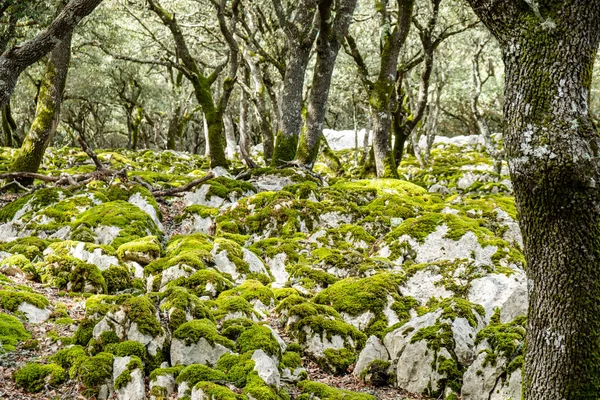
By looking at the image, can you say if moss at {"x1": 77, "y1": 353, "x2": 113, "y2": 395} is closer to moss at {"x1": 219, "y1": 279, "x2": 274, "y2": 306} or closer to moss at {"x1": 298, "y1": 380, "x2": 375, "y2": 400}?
moss at {"x1": 298, "y1": 380, "x2": 375, "y2": 400}

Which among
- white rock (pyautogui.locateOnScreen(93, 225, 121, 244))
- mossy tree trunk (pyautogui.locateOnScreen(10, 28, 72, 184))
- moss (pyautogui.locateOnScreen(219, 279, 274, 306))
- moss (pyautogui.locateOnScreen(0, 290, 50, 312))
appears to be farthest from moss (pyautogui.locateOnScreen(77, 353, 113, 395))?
mossy tree trunk (pyautogui.locateOnScreen(10, 28, 72, 184))

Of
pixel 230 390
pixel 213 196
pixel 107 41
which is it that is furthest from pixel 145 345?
pixel 107 41

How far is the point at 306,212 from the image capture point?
11328 mm

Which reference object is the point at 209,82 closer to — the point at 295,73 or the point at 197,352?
the point at 295,73

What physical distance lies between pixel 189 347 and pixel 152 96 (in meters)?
33.3

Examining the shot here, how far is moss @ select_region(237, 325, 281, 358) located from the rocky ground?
2cm

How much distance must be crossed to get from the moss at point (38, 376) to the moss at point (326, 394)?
2.78 metres

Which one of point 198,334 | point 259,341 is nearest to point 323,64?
point 259,341

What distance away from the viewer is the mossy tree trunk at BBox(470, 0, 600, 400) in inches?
148

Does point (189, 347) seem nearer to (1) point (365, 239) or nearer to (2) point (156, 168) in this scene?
(1) point (365, 239)

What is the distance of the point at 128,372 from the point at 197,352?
0.83 metres

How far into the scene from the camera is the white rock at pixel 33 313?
21.6 feet

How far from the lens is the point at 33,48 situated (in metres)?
6.23

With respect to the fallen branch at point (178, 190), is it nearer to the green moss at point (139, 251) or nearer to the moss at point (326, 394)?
the green moss at point (139, 251)
